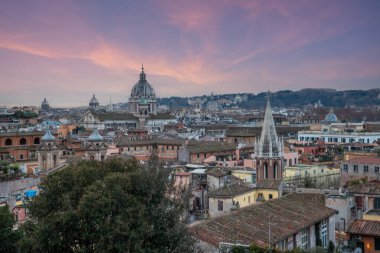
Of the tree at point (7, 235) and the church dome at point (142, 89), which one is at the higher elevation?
the church dome at point (142, 89)

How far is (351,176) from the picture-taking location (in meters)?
41.7

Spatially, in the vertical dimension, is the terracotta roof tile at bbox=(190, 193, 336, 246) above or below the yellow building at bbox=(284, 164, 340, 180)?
above

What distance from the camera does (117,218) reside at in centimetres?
1602

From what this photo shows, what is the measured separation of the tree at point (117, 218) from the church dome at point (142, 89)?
145 m

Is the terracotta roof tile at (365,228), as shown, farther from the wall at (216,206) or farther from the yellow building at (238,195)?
the wall at (216,206)

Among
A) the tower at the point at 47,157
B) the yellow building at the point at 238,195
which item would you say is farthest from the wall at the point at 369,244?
the tower at the point at 47,157

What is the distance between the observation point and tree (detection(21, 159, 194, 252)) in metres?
16.1

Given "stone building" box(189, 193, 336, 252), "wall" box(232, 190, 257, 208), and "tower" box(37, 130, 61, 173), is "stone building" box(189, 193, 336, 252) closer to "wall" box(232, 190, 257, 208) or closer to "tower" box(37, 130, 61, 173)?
"wall" box(232, 190, 257, 208)

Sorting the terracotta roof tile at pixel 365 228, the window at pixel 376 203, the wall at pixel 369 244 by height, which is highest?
the terracotta roof tile at pixel 365 228

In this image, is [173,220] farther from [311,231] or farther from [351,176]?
[351,176]

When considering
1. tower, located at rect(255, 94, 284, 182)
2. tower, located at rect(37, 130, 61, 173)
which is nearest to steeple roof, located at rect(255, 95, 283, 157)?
tower, located at rect(255, 94, 284, 182)

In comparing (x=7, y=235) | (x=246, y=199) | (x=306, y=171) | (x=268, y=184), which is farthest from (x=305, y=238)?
(x=306, y=171)

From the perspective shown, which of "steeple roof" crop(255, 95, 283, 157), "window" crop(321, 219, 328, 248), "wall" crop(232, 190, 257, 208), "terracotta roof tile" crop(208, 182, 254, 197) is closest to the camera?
"window" crop(321, 219, 328, 248)

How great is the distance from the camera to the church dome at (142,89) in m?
163
